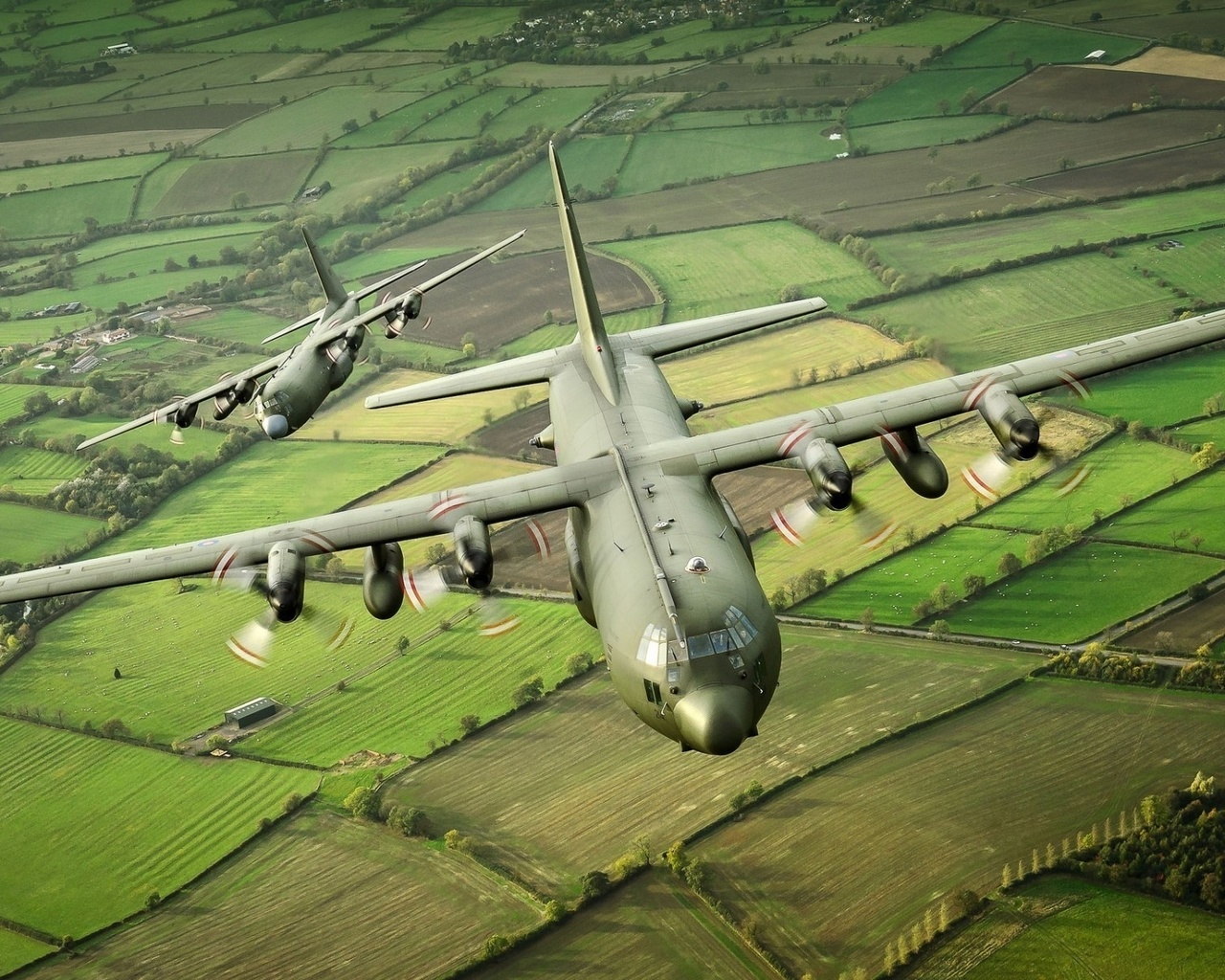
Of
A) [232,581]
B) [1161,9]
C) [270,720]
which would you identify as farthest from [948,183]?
[232,581]

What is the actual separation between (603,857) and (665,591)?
2743cm

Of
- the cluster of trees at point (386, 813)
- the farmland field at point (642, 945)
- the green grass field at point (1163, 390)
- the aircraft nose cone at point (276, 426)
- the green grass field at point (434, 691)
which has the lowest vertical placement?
the farmland field at point (642, 945)

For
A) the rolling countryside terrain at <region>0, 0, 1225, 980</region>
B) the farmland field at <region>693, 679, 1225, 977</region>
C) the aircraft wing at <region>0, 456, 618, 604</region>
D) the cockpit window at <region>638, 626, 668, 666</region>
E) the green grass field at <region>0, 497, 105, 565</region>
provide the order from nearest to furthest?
the cockpit window at <region>638, 626, 668, 666</region>
the aircraft wing at <region>0, 456, 618, 604</region>
the farmland field at <region>693, 679, 1225, 977</region>
the rolling countryside terrain at <region>0, 0, 1225, 980</region>
the green grass field at <region>0, 497, 105, 565</region>

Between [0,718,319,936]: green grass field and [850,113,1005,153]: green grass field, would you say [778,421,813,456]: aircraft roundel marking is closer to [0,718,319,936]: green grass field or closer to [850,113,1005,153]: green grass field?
[0,718,319,936]: green grass field

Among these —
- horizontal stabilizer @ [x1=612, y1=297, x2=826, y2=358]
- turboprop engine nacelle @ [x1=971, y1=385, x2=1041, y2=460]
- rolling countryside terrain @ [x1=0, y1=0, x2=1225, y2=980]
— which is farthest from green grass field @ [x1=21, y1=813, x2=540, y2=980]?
turboprop engine nacelle @ [x1=971, y1=385, x2=1041, y2=460]

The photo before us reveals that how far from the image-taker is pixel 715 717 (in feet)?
121

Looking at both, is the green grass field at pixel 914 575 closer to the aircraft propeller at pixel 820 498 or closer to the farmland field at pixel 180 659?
the farmland field at pixel 180 659

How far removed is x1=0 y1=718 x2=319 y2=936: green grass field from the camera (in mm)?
66938

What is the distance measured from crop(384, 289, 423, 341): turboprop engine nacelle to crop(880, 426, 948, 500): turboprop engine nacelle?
129 feet

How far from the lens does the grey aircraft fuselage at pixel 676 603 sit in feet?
125

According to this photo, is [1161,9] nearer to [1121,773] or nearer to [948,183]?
[948,183]

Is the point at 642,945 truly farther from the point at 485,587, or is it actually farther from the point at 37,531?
the point at 37,531

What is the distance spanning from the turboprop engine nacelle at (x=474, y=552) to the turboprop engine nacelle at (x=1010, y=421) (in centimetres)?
2015

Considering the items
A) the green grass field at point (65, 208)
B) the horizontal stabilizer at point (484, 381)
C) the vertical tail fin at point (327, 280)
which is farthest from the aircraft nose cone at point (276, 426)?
the green grass field at point (65, 208)
